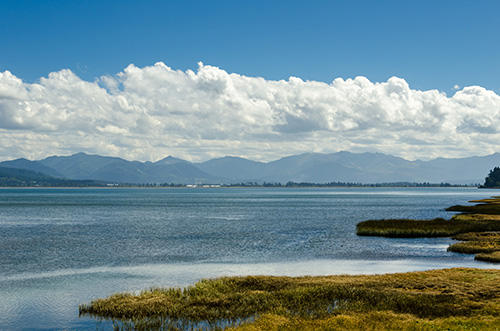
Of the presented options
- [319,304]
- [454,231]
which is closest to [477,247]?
[454,231]

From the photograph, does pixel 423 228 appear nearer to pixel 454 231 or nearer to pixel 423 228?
pixel 423 228

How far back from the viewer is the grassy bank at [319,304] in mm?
27734

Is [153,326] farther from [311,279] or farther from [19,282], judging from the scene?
[19,282]

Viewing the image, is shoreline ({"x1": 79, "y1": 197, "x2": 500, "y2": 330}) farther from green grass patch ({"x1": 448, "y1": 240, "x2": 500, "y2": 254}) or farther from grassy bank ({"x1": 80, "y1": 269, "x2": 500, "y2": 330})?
green grass patch ({"x1": 448, "y1": 240, "x2": 500, "y2": 254})

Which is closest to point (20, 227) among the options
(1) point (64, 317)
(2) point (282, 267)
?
(2) point (282, 267)

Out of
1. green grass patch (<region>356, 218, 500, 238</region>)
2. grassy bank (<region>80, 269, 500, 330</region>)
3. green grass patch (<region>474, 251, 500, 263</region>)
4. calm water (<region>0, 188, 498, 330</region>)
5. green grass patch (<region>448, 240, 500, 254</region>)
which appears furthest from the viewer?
green grass patch (<region>356, 218, 500, 238</region>)

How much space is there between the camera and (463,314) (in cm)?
2958

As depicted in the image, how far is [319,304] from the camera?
108 feet

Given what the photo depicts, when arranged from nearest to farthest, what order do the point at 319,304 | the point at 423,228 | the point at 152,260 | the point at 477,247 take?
1. the point at 319,304
2. the point at 152,260
3. the point at 477,247
4. the point at 423,228

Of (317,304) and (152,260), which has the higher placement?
(317,304)

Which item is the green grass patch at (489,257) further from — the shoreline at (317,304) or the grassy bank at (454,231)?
the shoreline at (317,304)

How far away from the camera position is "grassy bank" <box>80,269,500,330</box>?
27734 mm

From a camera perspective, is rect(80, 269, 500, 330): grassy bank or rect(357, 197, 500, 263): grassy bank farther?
rect(357, 197, 500, 263): grassy bank

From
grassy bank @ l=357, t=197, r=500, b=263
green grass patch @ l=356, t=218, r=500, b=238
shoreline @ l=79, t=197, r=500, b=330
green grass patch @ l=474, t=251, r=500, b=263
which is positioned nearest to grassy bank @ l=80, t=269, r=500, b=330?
shoreline @ l=79, t=197, r=500, b=330
